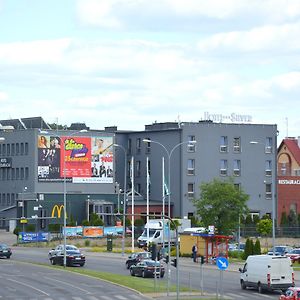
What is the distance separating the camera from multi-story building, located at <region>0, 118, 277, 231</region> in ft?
422

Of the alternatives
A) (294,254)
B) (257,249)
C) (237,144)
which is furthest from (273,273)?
(237,144)

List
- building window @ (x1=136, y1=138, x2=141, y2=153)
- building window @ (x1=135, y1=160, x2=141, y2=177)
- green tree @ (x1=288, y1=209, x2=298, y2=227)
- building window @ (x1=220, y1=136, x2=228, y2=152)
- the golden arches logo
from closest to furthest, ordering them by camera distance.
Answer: green tree @ (x1=288, y1=209, x2=298, y2=227)
the golden arches logo
building window @ (x1=220, y1=136, x2=228, y2=152)
building window @ (x1=135, y1=160, x2=141, y2=177)
building window @ (x1=136, y1=138, x2=141, y2=153)

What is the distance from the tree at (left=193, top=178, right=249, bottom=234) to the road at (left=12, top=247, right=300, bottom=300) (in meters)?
4.27

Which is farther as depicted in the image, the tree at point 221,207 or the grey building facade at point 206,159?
the grey building facade at point 206,159

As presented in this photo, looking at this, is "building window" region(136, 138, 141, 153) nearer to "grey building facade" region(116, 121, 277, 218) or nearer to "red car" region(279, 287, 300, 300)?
"grey building facade" region(116, 121, 277, 218)

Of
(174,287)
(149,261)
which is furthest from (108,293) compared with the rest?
(149,261)

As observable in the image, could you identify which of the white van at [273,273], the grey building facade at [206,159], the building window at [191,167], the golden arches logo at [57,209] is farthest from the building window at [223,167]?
the white van at [273,273]

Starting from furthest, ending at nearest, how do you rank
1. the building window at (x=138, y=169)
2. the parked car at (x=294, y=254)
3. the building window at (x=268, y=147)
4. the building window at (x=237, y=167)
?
the building window at (x=138, y=169) → the building window at (x=268, y=147) → the building window at (x=237, y=167) → the parked car at (x=294, y=254)

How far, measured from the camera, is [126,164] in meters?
133

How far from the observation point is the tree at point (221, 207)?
8444cm

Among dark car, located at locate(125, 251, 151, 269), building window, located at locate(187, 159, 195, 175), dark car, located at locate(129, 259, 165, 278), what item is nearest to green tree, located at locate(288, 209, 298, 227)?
building window, located at locate(187, 159, 195, 175)

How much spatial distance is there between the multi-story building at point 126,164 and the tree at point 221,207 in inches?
1574

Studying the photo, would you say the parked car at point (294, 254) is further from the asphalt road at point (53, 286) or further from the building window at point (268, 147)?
the building window at point (268, 147)

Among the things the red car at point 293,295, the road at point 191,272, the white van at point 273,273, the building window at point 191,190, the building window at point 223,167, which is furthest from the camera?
the building window at point 223,167
